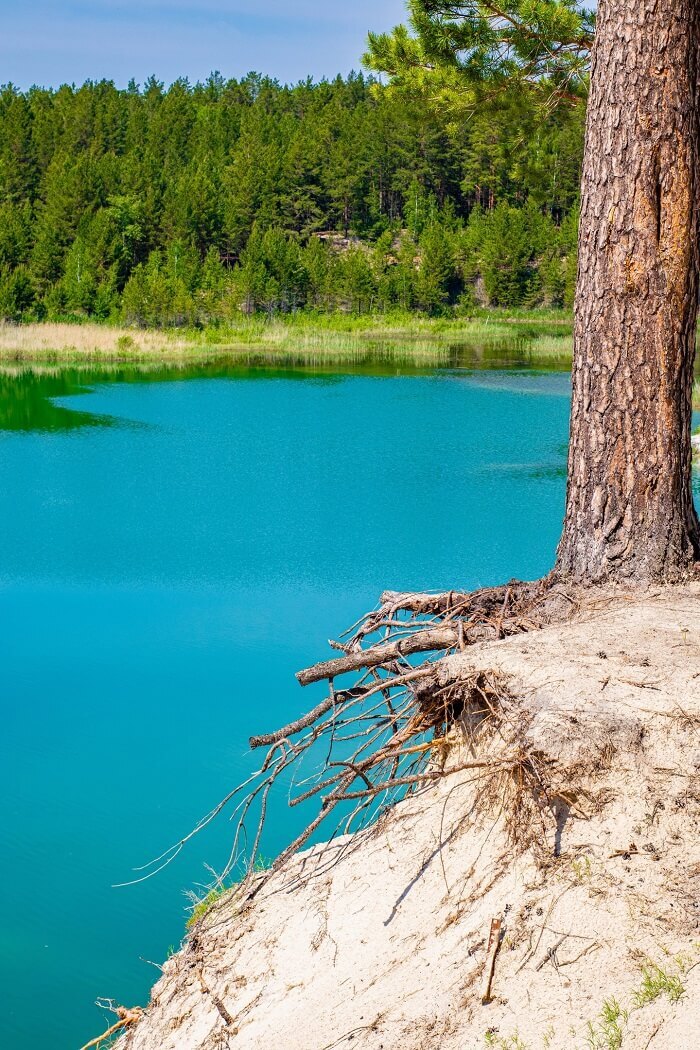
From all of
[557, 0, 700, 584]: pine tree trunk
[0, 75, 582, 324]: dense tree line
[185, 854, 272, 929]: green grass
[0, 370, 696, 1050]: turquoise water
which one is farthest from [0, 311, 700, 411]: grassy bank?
[557, 0, 700, 584]: pine tree trunk

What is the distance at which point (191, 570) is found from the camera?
34.4 feet

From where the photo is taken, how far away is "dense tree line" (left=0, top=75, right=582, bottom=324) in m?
45.5

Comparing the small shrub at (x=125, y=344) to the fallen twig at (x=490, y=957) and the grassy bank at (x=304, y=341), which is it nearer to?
the grassy bank at (x=304, y=341)

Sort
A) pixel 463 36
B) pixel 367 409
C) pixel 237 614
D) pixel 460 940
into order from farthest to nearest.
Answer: pixel 367 409 → pixel 237 614 → pixel 463 36 → pixel 460 940

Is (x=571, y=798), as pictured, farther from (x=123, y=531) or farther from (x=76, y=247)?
(x=76, y=247)

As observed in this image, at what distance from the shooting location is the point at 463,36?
27.3ft

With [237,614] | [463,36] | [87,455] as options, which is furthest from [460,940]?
[87,455]

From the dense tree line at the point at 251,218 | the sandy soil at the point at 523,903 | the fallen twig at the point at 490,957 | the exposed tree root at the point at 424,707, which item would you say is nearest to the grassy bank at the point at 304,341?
the dense tree line at the point at 251,218

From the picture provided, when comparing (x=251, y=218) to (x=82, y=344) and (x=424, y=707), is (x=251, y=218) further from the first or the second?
(x=424, y=707)

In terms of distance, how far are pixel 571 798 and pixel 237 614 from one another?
6441 millimetres

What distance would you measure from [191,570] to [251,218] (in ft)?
154

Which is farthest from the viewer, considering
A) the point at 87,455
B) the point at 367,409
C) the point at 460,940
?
the point at 367,409

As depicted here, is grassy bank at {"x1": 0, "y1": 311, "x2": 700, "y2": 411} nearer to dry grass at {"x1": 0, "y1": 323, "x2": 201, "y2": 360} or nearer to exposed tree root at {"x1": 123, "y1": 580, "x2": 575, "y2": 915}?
dry grass at {"x1": 0, "y1": 323, "x2": 201, "y2": 360}

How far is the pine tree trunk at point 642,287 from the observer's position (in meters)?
3.72
